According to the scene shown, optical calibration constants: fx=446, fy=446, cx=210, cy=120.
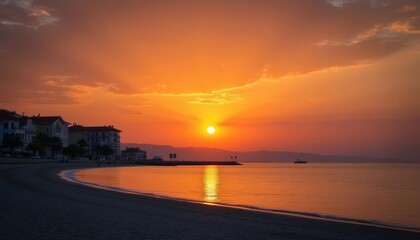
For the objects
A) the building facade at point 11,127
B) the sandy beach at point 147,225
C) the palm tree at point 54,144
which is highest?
the building facade at point 11,127

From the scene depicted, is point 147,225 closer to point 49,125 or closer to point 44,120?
point 49,125

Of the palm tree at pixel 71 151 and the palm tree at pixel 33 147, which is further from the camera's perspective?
the palm tree at pixel 71 151

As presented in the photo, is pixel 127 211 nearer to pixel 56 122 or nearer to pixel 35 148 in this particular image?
pixel 35 148

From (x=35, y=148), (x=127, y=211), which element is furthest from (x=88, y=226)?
(x=35, y=148)

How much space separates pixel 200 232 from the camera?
49.7 feet

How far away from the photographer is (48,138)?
127438 mm

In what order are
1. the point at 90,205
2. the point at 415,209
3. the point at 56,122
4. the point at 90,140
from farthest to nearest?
the point at 90,140
the point at 56,122
the point at 415,209
the point at 90,205

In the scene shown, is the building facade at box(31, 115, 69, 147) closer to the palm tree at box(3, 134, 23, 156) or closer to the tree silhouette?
the tree silhouette

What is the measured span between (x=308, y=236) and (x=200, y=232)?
3812 millimetres

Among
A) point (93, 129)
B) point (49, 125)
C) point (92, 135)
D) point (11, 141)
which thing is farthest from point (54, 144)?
point (93, 129)

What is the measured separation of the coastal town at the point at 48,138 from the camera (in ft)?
372

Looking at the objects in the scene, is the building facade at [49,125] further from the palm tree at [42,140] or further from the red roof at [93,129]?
the red roof at [93,129]

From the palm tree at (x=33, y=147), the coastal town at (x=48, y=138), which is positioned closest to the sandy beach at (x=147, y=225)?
the coastal town at (x=48, y=138)

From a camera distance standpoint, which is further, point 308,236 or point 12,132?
point 12,132
